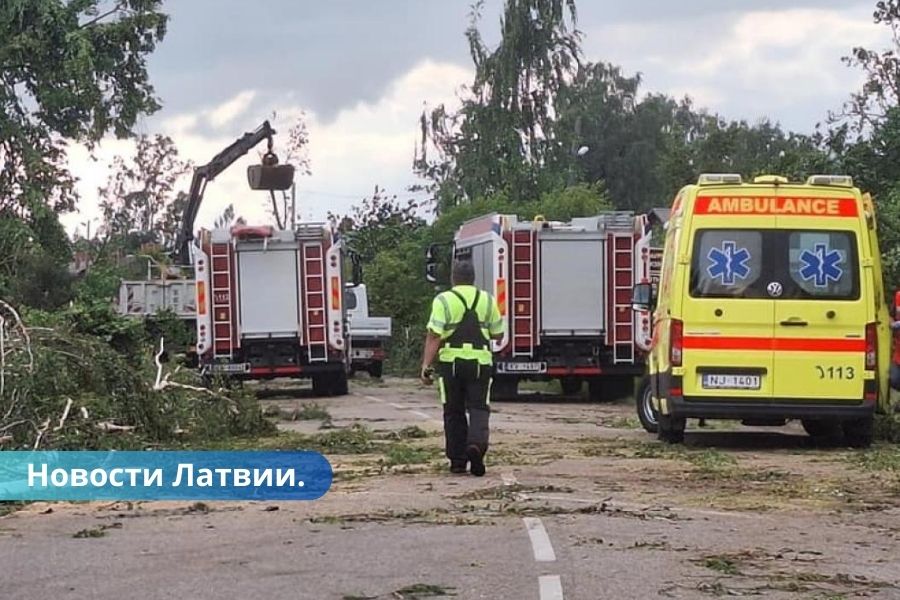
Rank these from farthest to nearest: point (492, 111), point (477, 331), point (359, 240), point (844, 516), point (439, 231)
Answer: point (492, 111) → point (359, 240) → point (439, 231) → point (477, 331) → point (844, 516)

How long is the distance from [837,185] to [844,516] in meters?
5.22

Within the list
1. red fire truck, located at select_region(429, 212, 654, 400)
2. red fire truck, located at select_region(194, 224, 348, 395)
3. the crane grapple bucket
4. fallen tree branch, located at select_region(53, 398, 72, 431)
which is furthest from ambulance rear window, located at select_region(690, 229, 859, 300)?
the crane grapple bucket

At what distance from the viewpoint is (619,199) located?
68375mm

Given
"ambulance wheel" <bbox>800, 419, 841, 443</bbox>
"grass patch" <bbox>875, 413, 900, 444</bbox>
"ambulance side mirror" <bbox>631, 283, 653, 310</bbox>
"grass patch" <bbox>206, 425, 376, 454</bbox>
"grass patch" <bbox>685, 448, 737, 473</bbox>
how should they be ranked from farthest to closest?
"ambulance side mirror" <bbox>631, 283, 653, 310</bbox> → "grass patch" <bbox>875, 413, 900, 444</bbox> → "ambulance wheel" <bbox>800, 419, 841, 443</bbox> → "grass patch" <bbox>206, 425, 376, 454</bbox> → "grass patch" <bbox>685, 448, 737, 473</bbox>

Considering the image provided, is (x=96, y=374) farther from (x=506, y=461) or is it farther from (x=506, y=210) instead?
(x=506, y=210)

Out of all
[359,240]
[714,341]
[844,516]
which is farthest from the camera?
[359,240]

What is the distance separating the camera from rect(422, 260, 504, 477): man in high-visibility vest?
38.1ft

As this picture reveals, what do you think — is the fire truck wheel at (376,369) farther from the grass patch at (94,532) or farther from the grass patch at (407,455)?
the grass patch at (94,532)

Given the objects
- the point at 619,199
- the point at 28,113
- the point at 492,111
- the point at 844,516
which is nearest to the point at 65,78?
the point at 28,113

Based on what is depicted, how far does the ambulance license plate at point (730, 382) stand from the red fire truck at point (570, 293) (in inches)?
363

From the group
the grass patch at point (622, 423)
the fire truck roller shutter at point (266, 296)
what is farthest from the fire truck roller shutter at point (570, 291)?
the fire truck roller shutter at point (266, 296)

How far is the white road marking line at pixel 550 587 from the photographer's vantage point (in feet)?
22.7

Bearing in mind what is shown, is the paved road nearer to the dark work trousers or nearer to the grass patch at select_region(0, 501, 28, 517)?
the grass patch at select_region(0, 501, 28, 517)

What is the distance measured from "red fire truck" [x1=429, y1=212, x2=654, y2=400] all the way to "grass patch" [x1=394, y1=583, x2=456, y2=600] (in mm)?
15913
